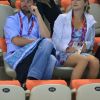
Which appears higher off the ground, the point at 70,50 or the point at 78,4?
the point at 78,4

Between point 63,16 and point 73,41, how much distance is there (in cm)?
23

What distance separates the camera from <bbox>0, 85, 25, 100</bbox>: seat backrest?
2879 millimetres

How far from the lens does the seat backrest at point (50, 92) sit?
9.54ft

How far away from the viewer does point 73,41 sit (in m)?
3.64

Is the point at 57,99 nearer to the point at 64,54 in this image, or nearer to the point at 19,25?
the point at 64,54

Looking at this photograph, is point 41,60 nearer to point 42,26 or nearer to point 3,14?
point 42,26

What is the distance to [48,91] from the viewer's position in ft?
9.55

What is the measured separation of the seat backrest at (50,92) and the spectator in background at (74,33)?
1.87 feet

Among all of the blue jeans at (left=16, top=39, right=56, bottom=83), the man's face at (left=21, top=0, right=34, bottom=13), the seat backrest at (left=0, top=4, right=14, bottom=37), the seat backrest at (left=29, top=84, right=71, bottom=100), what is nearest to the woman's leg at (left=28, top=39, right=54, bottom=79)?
the blue jeans at (left=16, top=39, right=56, bottom=83)

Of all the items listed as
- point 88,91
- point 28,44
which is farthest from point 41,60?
point 88,91

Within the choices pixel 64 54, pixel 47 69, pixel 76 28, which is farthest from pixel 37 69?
pixel 76 28

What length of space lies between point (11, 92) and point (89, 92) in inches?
21.6

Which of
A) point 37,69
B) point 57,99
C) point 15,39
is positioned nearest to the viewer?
point 57,99

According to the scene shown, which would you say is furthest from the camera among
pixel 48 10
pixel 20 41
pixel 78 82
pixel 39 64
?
pixel 48 10
